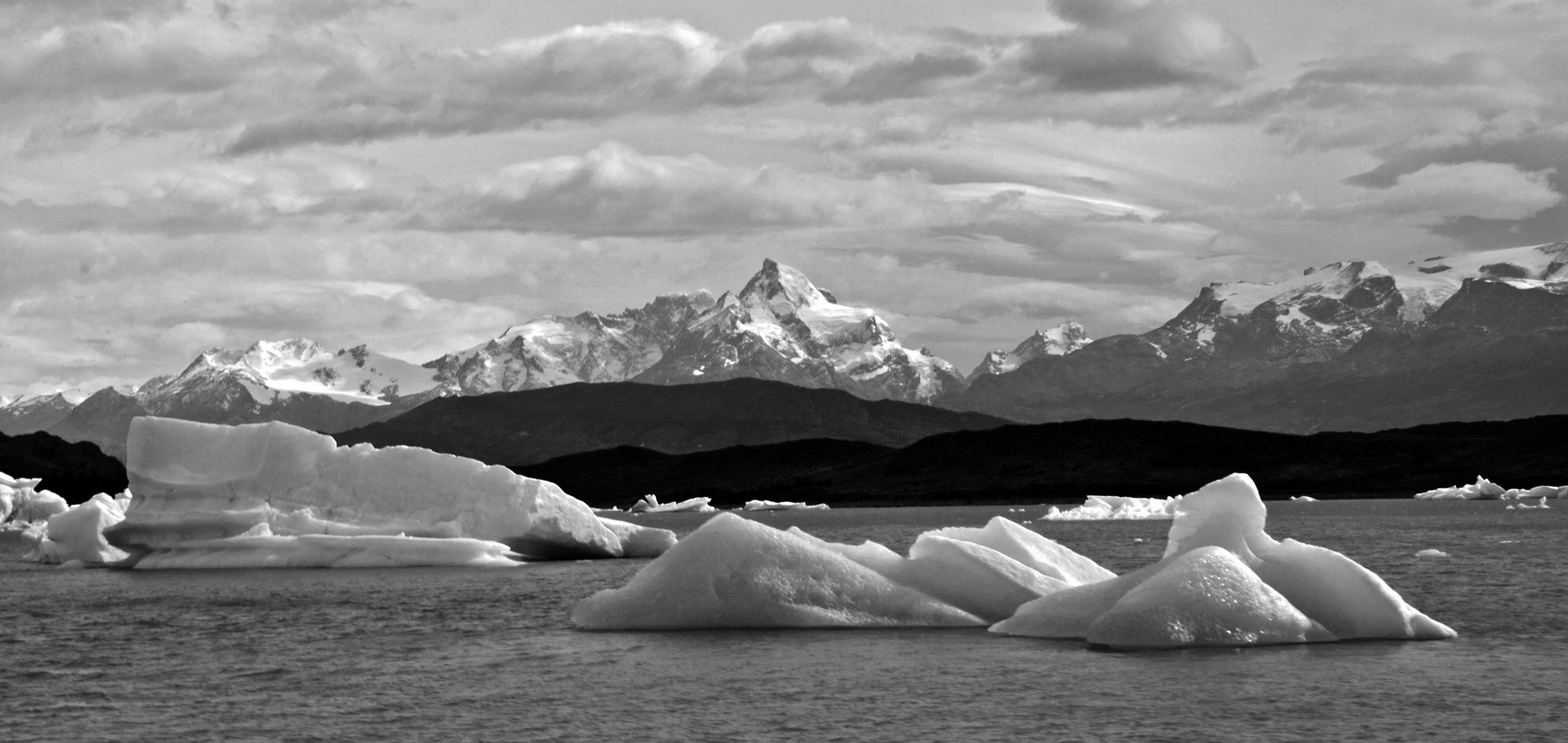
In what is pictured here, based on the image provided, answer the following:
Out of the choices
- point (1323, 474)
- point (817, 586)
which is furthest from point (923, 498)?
point (817, 586)

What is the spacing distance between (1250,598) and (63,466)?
164 m

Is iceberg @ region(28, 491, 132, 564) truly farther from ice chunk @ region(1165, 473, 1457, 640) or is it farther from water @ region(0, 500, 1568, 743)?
ice chunk @ region(1165, 473, 1457, 640)

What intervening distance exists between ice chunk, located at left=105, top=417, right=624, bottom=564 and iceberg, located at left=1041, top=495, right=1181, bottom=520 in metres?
58.2

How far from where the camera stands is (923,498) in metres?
192

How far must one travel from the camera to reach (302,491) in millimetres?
52844

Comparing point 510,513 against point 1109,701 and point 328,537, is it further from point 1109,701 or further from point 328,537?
point 1109,701

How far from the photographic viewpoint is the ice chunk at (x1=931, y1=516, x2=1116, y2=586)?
107 ft

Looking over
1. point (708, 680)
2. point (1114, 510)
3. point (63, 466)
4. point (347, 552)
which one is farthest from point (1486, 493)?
point (63, 466)

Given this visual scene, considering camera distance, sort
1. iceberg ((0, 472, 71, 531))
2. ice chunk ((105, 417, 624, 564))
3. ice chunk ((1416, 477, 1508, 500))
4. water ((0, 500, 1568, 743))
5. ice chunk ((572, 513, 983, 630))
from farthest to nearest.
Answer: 1. ice chunk ((1416, 477, 1508, 500))
2. iceberg ((0, 472, 71, 531))
3. ice chunk ((105, 417, 624, 564))
4. ice chunk ((572, 513, 983, 630))
5. water ((0, 500, 1568, 743))

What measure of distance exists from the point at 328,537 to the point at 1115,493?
463 feet

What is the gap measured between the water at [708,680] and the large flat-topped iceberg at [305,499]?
11846 millimetres

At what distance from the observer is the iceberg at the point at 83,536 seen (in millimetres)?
58000

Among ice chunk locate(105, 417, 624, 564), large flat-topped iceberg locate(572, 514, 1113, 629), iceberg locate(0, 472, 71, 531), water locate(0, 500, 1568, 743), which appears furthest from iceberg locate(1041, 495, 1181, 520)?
large flat-topped iceberg locate(572, 514, 1113, 629)

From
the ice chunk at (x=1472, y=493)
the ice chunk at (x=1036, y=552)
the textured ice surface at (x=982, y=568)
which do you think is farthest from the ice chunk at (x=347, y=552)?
the ice chunk at (x=1472, y=493)
